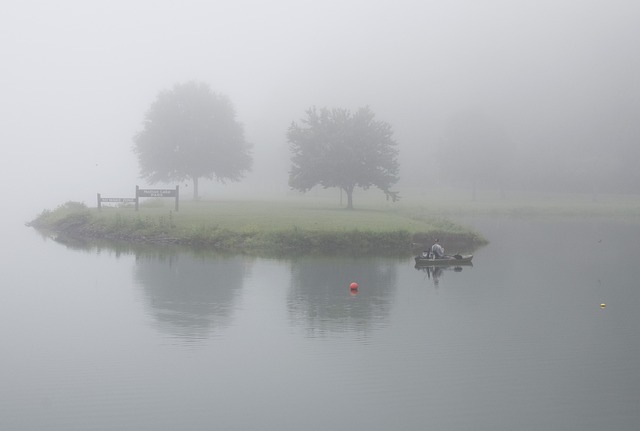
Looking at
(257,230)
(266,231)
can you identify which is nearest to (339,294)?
(266,231)

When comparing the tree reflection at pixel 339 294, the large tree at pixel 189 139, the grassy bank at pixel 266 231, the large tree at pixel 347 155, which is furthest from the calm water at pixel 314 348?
the large tree at pixel 189 139

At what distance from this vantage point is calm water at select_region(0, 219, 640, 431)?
14688mm

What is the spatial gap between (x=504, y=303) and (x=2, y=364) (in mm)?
17735

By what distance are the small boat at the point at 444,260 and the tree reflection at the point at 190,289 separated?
9.21 meters

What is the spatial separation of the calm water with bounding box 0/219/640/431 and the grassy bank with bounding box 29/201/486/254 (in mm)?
6236

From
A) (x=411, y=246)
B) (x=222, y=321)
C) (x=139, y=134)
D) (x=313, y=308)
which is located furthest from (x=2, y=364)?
(x=139, y=134)

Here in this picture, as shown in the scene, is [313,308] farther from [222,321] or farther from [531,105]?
[531,105]

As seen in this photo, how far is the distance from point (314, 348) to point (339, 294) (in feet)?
28.7

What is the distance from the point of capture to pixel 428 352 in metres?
19.5

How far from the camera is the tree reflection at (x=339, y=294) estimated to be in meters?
23.3

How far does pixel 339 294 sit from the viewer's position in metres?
28.5

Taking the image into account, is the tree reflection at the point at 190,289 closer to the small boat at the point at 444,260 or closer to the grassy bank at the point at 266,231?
the grassy bank at the point at 266,231

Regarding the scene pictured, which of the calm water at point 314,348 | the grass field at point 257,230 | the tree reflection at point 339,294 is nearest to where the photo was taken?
the calm water at point 314,348

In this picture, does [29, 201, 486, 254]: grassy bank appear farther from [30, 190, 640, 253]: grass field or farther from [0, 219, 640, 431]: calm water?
[0, 219, 640, 431]: calm water
